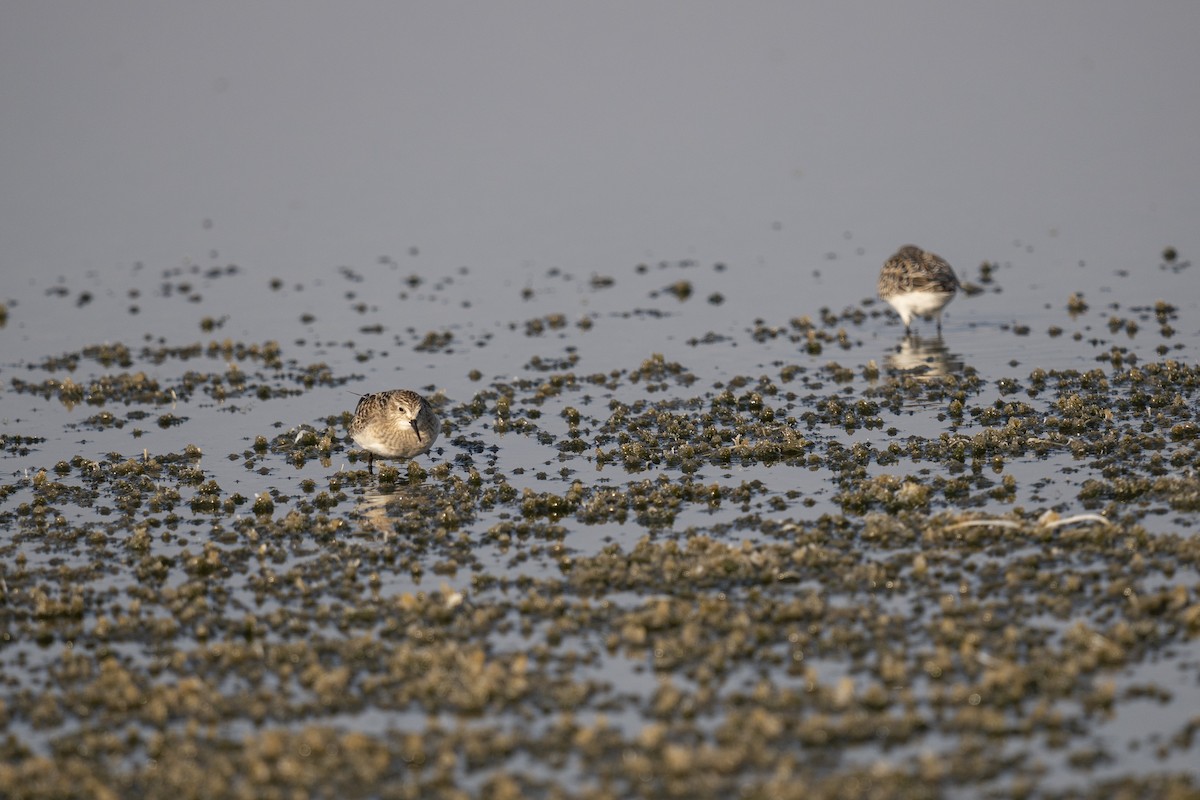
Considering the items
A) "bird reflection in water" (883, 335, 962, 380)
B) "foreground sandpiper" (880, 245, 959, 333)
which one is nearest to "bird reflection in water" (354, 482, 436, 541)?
"bird reflection in water" (883, 335, 962, 380)

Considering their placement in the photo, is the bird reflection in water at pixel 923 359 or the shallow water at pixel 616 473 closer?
the shallow water at pixel 616 473

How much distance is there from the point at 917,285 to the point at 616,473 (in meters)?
9.58

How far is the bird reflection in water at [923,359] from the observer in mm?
24422

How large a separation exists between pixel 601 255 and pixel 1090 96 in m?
23.9

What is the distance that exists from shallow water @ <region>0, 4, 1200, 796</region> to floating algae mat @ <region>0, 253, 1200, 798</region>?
52 millimetres

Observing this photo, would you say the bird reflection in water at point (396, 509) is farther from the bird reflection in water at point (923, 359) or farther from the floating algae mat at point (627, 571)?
the bird reflection in water at point (923, 359)

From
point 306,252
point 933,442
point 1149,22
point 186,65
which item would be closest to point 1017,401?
point 933,442

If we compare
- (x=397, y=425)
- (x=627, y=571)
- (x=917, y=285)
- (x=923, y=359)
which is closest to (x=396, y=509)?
(x=397, y=425)

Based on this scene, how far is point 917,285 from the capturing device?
2669cm

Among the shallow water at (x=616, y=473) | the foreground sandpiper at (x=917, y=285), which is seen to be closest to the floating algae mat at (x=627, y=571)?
the shallow water at (x=616, y=473)

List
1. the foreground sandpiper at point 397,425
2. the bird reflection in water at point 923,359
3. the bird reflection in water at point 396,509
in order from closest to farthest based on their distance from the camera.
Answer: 1. the bird reflection in water at point 396,509
2. the foreground sandpiper at point 397,425
3. the bird reflection in water at point 923,359

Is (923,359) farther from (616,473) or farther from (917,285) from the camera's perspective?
(616,473)

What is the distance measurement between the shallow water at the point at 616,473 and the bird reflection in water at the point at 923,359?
127mm

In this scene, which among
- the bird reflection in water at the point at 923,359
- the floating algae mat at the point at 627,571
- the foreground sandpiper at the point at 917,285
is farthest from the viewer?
the foreground sandpiper at the point at 917,285
